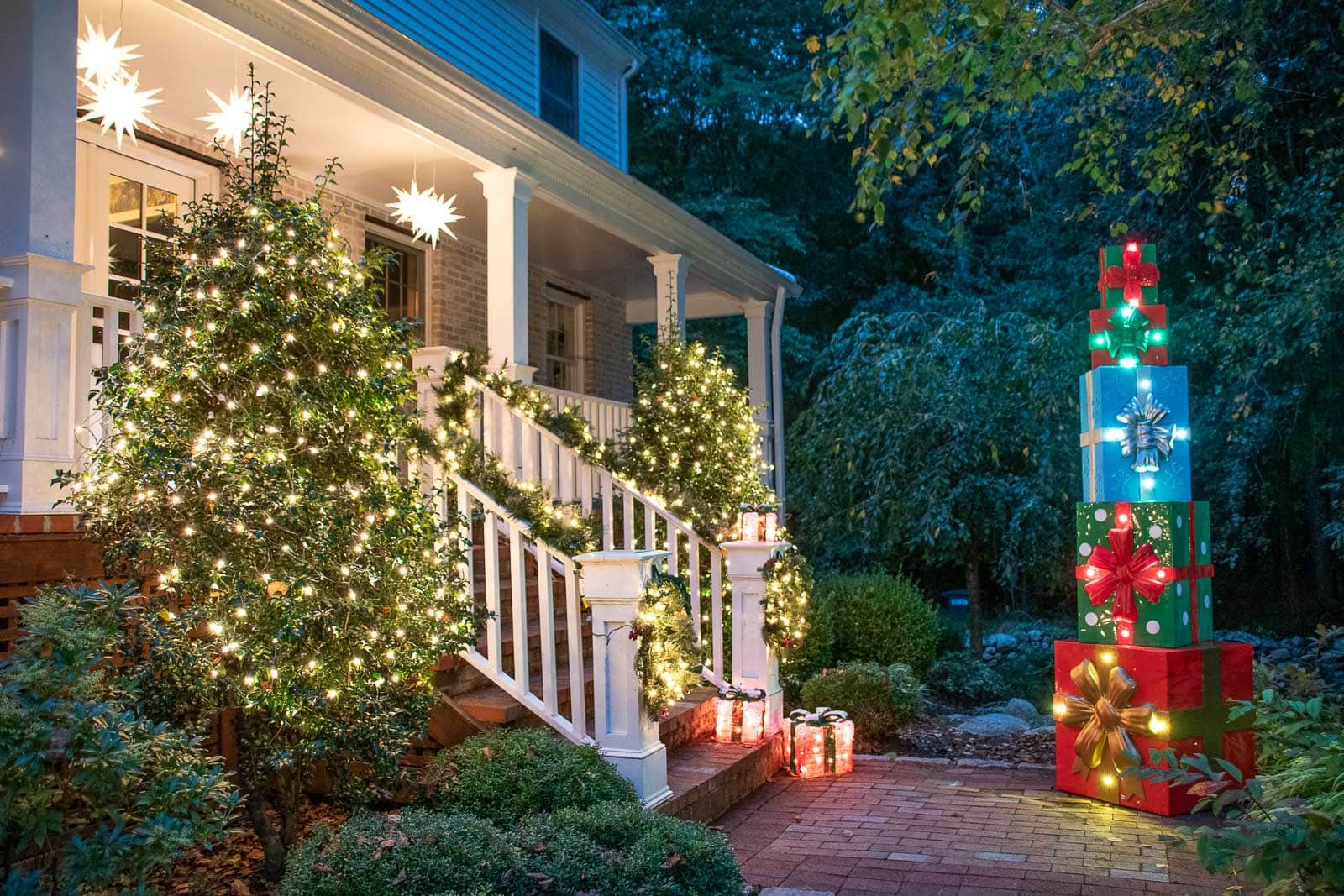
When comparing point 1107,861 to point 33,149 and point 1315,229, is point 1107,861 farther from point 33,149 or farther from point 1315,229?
point 1315,229

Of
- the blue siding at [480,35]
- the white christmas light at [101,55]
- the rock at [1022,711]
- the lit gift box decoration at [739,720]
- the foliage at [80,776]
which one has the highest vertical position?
the blue siding at [480,35]

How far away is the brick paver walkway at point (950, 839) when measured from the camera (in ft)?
14.2

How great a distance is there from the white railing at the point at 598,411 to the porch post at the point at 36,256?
428cm

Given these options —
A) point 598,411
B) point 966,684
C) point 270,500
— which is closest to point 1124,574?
point 966,684

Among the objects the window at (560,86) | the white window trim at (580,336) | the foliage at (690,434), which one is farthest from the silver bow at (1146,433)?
the window at (560,86)

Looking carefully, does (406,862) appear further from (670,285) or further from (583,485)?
(670,285)

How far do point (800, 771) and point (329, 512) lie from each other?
3.51 m

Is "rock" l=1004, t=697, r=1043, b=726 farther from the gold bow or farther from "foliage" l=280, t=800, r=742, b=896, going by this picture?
"foliage" l=280, t=800, r=742, b=896

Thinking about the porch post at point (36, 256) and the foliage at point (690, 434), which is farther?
the foliage at point (690, 434)

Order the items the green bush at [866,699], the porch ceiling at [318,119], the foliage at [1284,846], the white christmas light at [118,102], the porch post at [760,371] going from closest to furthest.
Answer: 1. the foliage at [1284,846]
2. the white christmas light at [118,102]
3. the porch ceiling at [318,119]
4. the green bush at [866,699]
5. the porch post at [760,371]

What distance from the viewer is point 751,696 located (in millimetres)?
6090

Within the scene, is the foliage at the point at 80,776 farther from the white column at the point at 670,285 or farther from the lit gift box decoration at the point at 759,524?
the white column at the point at 670,285

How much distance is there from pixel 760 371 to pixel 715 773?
7.58 m

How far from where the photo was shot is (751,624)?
248 inches
